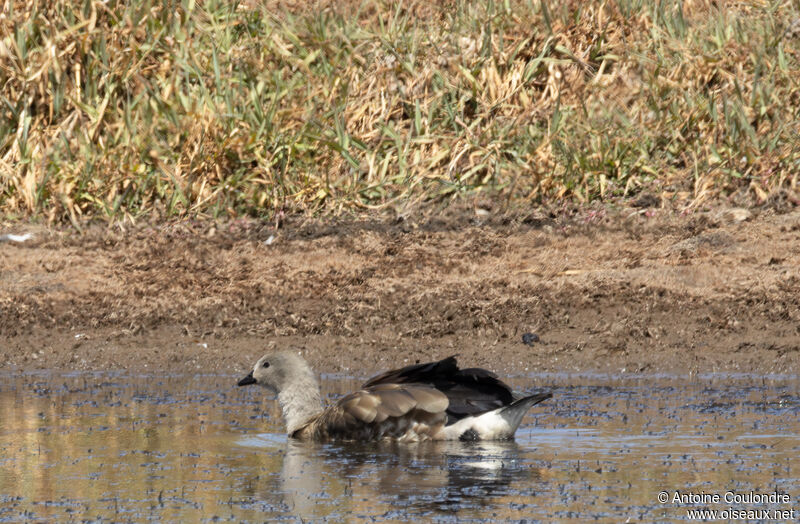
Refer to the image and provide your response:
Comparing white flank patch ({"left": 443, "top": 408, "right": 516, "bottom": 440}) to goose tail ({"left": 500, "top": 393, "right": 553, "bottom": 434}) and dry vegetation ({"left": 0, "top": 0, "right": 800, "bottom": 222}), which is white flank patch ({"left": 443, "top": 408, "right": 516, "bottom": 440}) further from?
dry vegetation ({"left": 0, "top": 0, "right": 800, "bottom": 222})

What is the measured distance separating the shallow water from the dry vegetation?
4.43m

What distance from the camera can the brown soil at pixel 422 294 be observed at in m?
11.7

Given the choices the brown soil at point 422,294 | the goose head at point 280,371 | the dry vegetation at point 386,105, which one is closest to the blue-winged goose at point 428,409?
the goose head at point 280,371

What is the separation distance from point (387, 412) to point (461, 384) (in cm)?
51

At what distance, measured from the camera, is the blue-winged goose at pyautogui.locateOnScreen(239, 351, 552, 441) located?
8.52 meters

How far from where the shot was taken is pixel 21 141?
51.0ft

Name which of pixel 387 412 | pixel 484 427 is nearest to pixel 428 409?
pixel 387 412

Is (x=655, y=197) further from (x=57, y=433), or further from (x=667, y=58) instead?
(x=57, y=433)

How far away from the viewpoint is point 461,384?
8.77 meters

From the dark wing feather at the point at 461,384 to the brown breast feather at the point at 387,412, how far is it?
0.07m

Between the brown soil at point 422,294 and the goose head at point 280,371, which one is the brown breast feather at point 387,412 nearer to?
the goose head at point 280,371

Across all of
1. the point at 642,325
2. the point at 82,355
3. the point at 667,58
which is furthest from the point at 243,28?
the point at 642,325

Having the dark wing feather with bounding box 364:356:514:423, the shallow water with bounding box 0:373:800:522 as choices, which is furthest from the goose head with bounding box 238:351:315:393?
the dark wing feather with bounding box 364:356:514:423

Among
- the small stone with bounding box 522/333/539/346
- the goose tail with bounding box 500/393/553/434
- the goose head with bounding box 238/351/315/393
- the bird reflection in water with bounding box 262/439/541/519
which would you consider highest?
the small stone with bounding box 522/333/539/346
